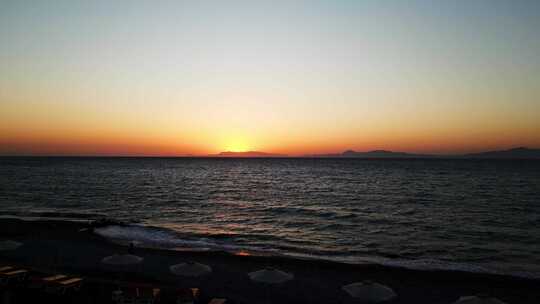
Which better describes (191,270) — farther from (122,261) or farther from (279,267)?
(279,267)

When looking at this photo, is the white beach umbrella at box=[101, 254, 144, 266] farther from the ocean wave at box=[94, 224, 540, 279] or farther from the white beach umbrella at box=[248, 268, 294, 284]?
the ocean wave at box=[94, 224, 540, 279]

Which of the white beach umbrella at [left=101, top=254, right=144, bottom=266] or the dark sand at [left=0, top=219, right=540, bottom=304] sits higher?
the white beach umbrella at [left=101, top=254, right=144, bottom=266]

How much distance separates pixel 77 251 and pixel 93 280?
825cm

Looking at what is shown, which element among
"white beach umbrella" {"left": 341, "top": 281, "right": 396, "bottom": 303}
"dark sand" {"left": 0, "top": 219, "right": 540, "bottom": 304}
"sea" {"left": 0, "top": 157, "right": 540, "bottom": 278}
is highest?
"white beach umbrella" {"left": 341, "top": 281, "right": 396, "bottom": 303}

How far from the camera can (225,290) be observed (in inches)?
644

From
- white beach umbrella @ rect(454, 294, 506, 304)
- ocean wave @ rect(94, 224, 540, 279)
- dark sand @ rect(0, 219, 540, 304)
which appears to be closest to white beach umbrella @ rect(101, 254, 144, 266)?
dark sand @ rect(0, 219, 540, 304)

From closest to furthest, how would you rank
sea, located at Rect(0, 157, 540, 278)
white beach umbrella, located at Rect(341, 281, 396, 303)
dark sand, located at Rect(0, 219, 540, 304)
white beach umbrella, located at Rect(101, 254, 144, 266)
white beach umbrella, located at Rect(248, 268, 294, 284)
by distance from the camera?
white beach umbrella, located at Rect(341, 281, 396, 303) < white beach umbrella, located at Rect(248, 268, 294, 284) < dark sand, located at Rect(0, 219, 540, 304) < white beach umbrella, located at Rect(101, 254, 144, 266) < sea, located at Rect(0, 157, 540, 278)

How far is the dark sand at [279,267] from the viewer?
1609 centimetres

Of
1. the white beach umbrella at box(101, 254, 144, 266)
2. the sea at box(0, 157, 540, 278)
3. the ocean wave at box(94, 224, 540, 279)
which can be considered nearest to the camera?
the white beach umbrella at box(101, 254, 144, 266)

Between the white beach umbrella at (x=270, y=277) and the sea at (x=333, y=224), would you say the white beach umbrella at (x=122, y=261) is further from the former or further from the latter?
the sea at (x=333, y=224)

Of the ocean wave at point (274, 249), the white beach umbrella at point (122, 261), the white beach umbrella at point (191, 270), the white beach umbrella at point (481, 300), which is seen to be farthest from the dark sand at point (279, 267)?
the white beach umbrella at point (481, 300)

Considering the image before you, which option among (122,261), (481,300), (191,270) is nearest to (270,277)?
(191,270)

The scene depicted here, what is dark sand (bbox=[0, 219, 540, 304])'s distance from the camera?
634 inches

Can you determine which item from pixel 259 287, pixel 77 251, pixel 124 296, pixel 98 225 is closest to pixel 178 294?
pixel 124 296
